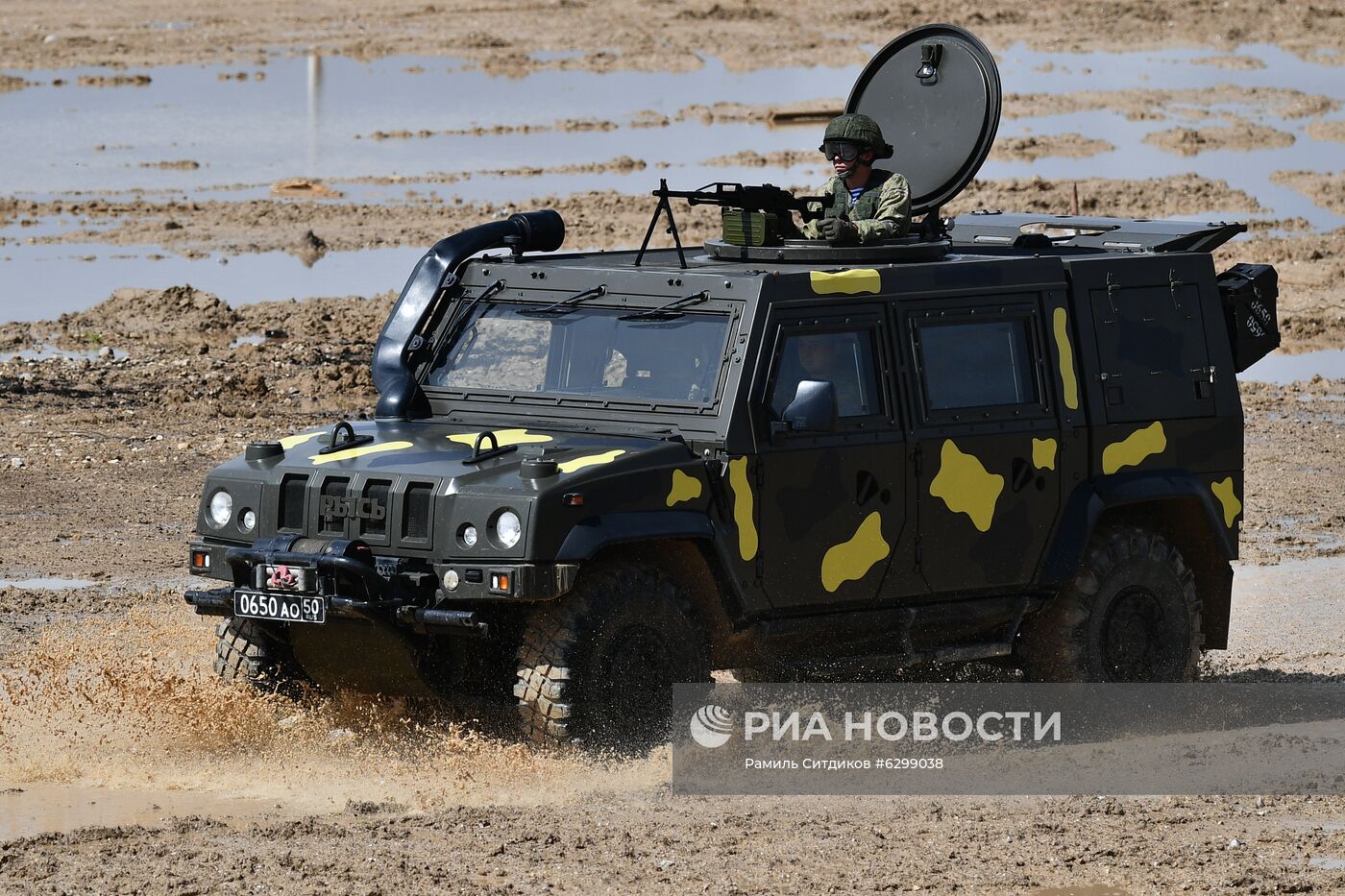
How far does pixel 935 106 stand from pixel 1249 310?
1706 millimetres

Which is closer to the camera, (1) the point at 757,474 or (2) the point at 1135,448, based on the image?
(1) the point at 757,474

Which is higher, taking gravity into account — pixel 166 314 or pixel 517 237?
pixel 517 237

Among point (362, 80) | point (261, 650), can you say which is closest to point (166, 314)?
point (261, 650)

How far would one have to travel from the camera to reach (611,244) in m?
23.2

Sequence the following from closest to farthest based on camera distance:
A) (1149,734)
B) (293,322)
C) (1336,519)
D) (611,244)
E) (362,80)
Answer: (1149,734) < (1336,519) < (293,322) < (611,244) < (362,80)

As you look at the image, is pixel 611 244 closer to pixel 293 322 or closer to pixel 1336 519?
pixel 293 322

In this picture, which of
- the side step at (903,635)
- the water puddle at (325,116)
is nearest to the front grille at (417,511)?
the side step at (903,635)

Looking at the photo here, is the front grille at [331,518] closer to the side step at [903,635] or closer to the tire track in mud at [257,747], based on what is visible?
the tire track in mud at [257,747]

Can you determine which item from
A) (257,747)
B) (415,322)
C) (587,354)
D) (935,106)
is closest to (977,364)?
(587,354)

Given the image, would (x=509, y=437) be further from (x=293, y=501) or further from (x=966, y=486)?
(x=966, y=486)

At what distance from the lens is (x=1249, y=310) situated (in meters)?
10.5

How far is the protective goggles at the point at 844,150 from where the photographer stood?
1021cm

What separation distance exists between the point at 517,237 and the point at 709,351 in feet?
4.99

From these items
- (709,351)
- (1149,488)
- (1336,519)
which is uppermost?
(709,351)
